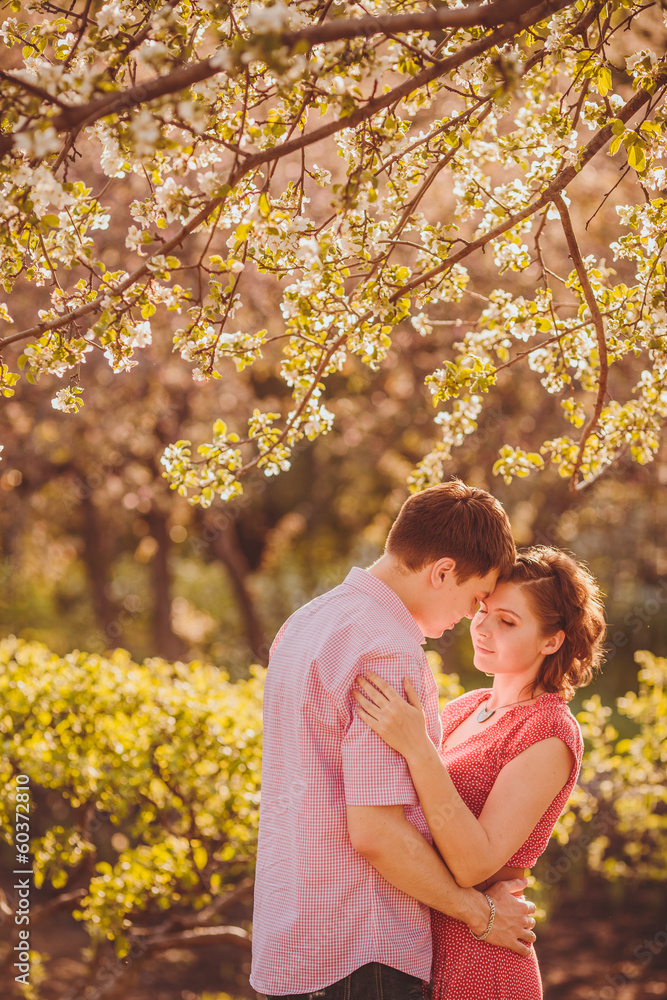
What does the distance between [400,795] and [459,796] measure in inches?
7.9

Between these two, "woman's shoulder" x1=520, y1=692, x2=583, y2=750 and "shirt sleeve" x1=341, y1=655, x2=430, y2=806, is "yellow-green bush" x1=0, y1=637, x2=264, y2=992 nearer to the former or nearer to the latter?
"woman's shoulder" x1=520, y1=692, x2=583, y2=750

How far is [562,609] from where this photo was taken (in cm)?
252

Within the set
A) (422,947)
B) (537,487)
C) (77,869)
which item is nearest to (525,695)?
(422,947)

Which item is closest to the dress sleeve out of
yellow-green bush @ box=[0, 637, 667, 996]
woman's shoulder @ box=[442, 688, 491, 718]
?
woman's shoulder @ box=[442, 688, 491, 718]

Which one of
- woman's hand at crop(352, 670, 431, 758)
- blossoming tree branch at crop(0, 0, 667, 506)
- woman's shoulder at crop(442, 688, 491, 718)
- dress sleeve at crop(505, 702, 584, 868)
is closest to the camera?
blossoming tree branch at crop(0, 0, 667, 506)

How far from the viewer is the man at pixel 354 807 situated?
6.19 feet

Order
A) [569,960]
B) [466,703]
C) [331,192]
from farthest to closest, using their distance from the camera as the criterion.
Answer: [569,960] → [331,192] → [466,703]

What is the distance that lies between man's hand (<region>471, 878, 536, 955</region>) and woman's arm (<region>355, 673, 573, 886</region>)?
7.9 inches

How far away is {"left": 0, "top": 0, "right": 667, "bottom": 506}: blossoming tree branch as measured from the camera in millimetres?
1764

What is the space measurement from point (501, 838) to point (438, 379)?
1.48m

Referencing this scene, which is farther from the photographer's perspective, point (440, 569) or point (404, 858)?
point (440, 569)

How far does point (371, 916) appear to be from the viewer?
1.93 metres

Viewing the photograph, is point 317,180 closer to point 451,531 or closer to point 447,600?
point 451,531

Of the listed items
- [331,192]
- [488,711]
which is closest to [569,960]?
[488,711]
